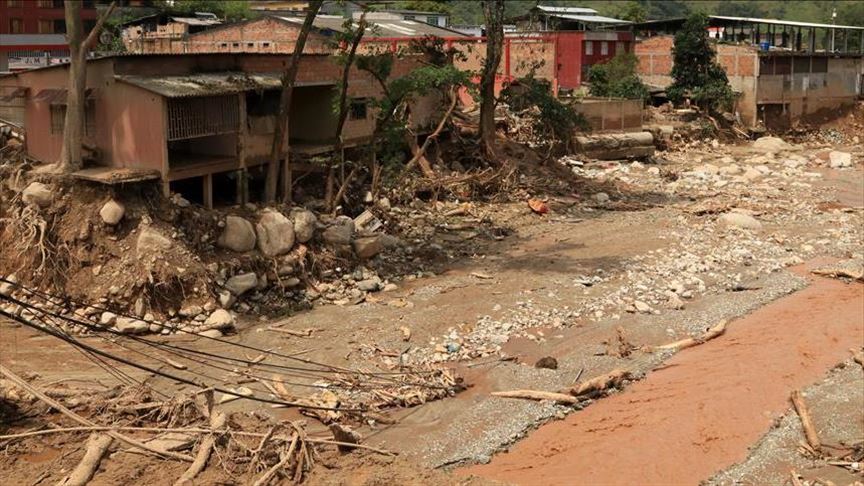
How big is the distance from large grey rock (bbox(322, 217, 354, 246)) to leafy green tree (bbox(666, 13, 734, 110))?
20.2 m

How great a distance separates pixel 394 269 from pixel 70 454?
917 cm

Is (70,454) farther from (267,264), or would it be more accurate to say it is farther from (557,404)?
(267,264)

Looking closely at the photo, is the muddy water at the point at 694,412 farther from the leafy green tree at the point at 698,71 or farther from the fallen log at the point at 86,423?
the leafy green tree at the point at 698,71

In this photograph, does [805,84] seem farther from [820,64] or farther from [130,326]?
[130,326]

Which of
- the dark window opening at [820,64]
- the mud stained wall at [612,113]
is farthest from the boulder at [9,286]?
the dark window opening at [820,64]

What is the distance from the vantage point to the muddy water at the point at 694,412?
443 inches

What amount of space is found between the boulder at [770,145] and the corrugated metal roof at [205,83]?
63.6 ft

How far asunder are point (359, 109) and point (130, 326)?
8562 mm

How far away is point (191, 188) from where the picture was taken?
1834cm

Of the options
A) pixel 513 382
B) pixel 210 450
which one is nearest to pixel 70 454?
pixel 210 450

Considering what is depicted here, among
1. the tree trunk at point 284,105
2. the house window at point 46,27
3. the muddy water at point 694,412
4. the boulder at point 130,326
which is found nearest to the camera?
the muddy water at point 694,412

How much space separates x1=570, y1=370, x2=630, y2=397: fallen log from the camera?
12.9 metres

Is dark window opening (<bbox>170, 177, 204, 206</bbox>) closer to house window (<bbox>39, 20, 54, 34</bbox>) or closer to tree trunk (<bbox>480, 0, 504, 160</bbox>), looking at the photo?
tree trunk (<bbox>480, 0, 504, 160</bbox>)

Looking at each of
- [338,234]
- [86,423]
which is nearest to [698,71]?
[338,234]
